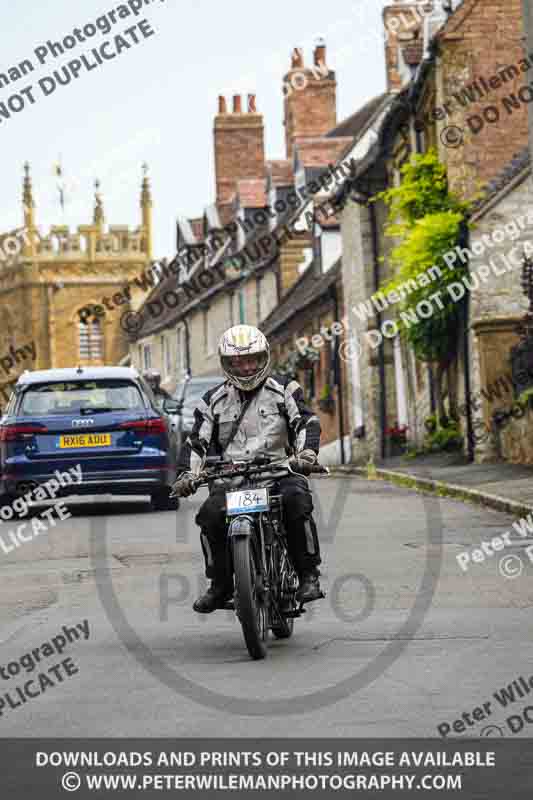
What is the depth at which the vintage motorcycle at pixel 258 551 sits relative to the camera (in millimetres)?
8016

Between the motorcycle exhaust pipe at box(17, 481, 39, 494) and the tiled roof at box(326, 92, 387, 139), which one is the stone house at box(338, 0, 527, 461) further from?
the motorcycle exhaust pipe at box(17, 481, 39, 494)

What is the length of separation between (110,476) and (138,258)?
86.2m

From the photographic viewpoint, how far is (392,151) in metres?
35.5

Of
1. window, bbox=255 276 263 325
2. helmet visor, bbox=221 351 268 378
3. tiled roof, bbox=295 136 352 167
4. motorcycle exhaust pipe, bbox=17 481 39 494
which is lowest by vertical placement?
motorcycle exhaust pipe, bbox=17 481 39 494

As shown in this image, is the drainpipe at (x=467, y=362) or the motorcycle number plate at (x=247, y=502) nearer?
the motorcycle number plate at (x=247, y=502)

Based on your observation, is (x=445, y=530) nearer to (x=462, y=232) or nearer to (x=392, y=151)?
(x=462, y=232)

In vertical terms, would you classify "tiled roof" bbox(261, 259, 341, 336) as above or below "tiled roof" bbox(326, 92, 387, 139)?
below

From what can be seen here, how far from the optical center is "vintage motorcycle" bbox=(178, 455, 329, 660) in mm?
8016

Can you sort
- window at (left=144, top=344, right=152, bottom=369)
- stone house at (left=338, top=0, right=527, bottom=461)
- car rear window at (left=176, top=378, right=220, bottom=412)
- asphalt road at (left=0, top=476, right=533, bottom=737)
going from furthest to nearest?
1. window at (left=144, top=344, right=152, bottom=369)
2. car rear window at (left=176, top=378, right=220, bottom=412)
3. stone house at (left=338, top=0, right=527, bottom=461)
4. asphalt road at (left=0, top=476, right=533, bottom=737)

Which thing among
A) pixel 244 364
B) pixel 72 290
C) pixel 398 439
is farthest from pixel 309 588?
pixel 72 290

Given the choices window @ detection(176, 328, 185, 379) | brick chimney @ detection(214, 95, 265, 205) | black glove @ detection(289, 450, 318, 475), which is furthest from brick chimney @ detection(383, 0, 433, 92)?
black glove @ detection(289, 450, 318, 475)

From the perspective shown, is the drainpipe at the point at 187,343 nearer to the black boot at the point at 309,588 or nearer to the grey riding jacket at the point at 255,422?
the grey riding jacket at the point at 255,422

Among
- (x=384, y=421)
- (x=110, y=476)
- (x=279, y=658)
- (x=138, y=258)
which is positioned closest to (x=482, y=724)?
(x=279, y=658)

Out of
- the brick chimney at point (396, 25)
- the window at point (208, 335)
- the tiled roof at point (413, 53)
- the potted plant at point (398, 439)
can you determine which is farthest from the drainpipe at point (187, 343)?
the tiled roof at point (413, 53)
